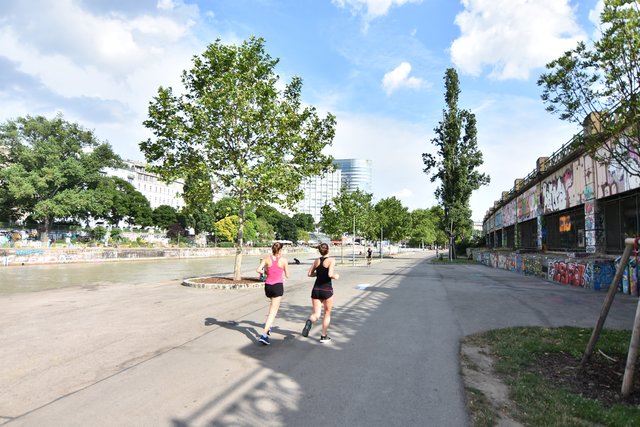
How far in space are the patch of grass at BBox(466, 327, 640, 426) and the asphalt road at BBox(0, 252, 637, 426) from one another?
2.09ft

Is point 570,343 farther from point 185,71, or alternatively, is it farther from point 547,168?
point 547,168

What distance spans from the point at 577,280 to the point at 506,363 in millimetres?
12368

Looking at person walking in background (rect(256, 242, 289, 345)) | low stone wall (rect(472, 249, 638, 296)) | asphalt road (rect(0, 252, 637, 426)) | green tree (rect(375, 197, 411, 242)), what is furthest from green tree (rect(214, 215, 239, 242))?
person walking in background (rect(256, 242, 289, 345))

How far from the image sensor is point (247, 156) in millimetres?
16578

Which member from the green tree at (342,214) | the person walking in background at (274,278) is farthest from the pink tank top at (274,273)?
the green tree at (342,214)

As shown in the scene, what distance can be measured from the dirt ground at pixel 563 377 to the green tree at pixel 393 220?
48.7 metres

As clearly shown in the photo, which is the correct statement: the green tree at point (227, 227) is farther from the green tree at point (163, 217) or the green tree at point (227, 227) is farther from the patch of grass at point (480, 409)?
the patch of grass at point (480, 409)

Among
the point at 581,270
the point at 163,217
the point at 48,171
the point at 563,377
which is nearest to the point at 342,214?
the point at 581,270

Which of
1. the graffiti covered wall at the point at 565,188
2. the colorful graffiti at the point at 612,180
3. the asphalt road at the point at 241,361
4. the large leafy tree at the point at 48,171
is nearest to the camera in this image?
the asphalt road at the point at 241,361

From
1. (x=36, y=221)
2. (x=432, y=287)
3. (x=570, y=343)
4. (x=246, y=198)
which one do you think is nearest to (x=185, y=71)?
(x=246, y=198)

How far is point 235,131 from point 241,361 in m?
11.7

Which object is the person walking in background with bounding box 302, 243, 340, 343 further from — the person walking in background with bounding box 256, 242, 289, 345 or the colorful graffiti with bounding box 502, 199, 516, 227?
the colorful graffiti with bounding box 502, 199, 516, 227

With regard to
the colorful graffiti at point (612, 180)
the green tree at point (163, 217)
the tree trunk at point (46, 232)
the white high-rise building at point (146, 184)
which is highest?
the white high-rise building at point (146, 184)

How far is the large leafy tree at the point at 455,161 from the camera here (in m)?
36.6
